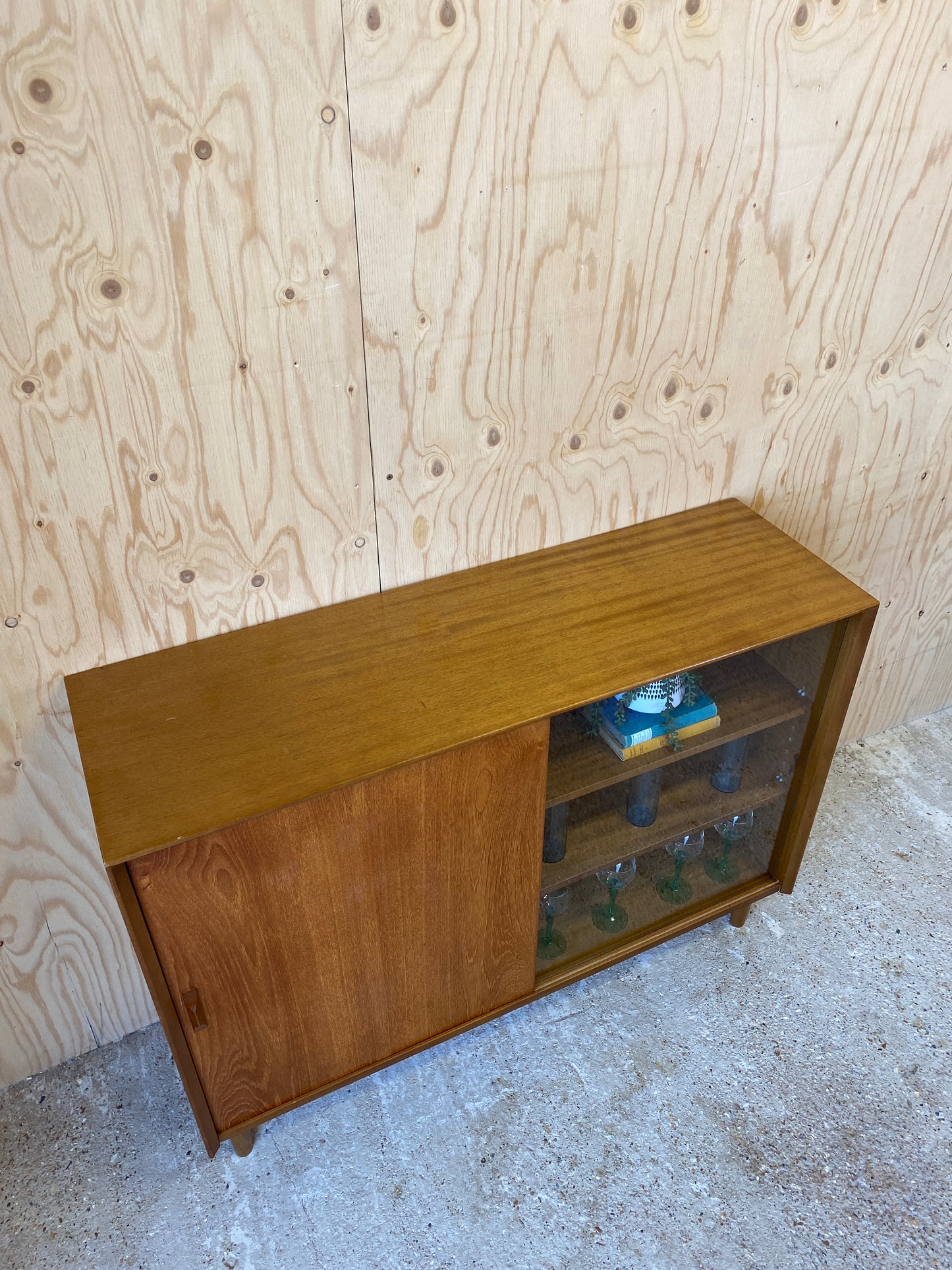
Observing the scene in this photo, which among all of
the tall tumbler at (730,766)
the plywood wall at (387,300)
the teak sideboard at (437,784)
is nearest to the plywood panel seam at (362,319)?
the plywood wall at (387,300)

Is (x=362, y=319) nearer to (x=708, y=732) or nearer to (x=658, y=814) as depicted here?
(x=708, y=732)

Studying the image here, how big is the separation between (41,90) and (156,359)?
1.02 feet

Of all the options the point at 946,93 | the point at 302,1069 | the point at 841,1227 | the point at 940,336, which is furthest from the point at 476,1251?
the point at 946,93

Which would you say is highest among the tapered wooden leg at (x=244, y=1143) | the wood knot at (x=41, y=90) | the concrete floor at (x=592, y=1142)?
the wood knot at (x=41, y=90)

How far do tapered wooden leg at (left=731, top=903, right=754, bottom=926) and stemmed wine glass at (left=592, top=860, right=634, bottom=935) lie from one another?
0.91 ft

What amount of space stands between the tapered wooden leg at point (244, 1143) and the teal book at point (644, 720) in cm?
94

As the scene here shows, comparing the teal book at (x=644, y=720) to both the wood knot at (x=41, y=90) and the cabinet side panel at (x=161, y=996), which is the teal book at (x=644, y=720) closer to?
the cabinet side panel at (x=161, y=996)

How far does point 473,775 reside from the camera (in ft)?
4.42

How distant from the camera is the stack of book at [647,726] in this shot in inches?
61.8

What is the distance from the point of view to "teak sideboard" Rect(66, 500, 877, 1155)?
125cm

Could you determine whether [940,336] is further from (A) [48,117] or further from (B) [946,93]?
(A) [48,117]

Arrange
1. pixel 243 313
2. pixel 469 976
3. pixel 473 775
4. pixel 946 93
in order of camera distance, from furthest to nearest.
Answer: pixel 469 976 < pixel 946 93 < pixel 473 775 < pixel 243 313

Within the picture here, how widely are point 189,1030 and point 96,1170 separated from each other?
1.77ft

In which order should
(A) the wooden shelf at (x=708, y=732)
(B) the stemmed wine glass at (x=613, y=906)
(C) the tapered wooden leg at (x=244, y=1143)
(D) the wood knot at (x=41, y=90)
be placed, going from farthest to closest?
(B) the stemmed wine glass at (x=613, y=906) → (C) the tapered wooden leg at (x=244, y=1143) → (A) the wooden shelf at (x=708, y=732) → (D) the wood knot at (x=41, y=90)
